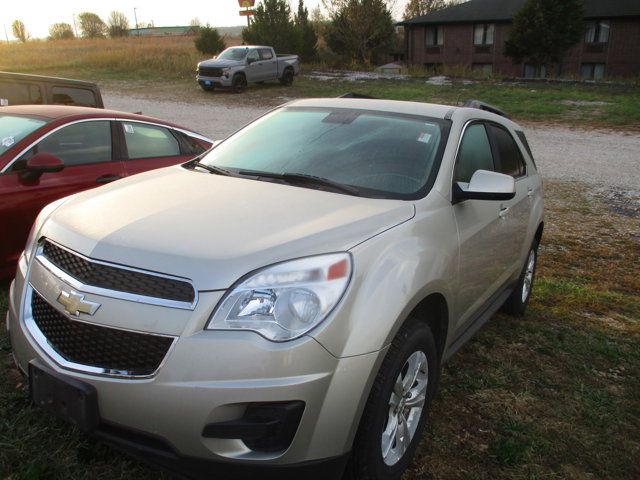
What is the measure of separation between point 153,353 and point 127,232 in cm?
56

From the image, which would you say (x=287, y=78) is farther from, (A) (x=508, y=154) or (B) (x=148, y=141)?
(A) (x=508, y=154)

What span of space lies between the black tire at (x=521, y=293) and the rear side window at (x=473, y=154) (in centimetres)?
111

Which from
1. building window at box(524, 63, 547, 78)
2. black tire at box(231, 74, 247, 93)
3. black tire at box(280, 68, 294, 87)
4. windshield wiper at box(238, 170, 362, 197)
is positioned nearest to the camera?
windshield wiper at box(238, 170, 362, 197)

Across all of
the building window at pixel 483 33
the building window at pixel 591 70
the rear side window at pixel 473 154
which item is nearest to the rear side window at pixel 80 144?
the rear side window at pixel 473 154

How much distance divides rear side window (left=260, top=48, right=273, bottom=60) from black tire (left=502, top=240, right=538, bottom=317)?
71.8 feet

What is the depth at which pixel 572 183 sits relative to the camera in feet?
35.8

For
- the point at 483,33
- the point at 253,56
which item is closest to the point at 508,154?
the point at 253,56

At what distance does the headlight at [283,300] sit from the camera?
6.69 feet

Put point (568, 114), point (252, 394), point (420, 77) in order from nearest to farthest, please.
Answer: point (252, 394), point (568, 114), point (420, 77)

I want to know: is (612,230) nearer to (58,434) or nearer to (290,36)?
(58,434)

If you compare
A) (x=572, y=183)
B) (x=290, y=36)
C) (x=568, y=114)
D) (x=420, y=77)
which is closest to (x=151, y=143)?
(x=572, y=183)

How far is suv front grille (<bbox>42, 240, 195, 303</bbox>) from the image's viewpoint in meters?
2.07

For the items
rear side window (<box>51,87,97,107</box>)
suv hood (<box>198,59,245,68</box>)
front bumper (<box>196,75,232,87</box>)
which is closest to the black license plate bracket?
rear side window (<box>51,87,97,107</box>)

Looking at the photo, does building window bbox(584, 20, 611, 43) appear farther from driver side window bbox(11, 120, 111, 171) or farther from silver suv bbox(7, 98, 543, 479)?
silver suv bbox(7, 98, 543, 479)
